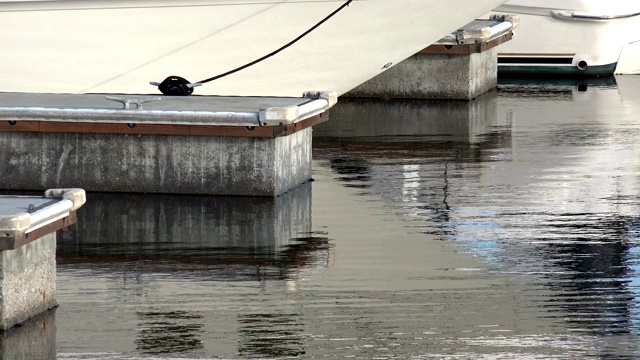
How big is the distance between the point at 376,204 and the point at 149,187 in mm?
1569

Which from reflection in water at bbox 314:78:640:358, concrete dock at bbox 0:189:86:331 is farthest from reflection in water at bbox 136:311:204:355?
reflection in water at bbox 314:78:640:358

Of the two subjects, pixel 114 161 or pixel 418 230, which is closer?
pixel 418 230

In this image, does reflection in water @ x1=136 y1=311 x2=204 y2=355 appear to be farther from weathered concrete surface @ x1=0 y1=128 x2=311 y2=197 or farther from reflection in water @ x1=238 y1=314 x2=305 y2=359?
weathered concrete surface @ x1=0 y1=128 x2=311 y2=197

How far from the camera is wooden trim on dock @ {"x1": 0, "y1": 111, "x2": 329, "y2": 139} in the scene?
36.1ft

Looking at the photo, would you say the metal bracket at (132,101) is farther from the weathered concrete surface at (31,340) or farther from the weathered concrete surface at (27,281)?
the weathered concrete surface at (31,340)

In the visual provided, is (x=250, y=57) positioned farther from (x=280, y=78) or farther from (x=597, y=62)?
(x=597, y=62)

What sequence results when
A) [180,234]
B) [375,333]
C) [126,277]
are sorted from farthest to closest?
[180,234]
[126,277]
[375,333]

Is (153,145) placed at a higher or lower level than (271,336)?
higher

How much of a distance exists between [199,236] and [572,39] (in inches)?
404

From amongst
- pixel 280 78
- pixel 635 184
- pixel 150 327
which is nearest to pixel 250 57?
pixel 280 78

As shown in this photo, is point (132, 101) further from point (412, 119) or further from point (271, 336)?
point (412, 119)

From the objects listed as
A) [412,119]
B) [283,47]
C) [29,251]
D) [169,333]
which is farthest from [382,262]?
[412,119]

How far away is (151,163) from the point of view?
11375mm

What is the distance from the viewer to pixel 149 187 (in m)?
11.4
